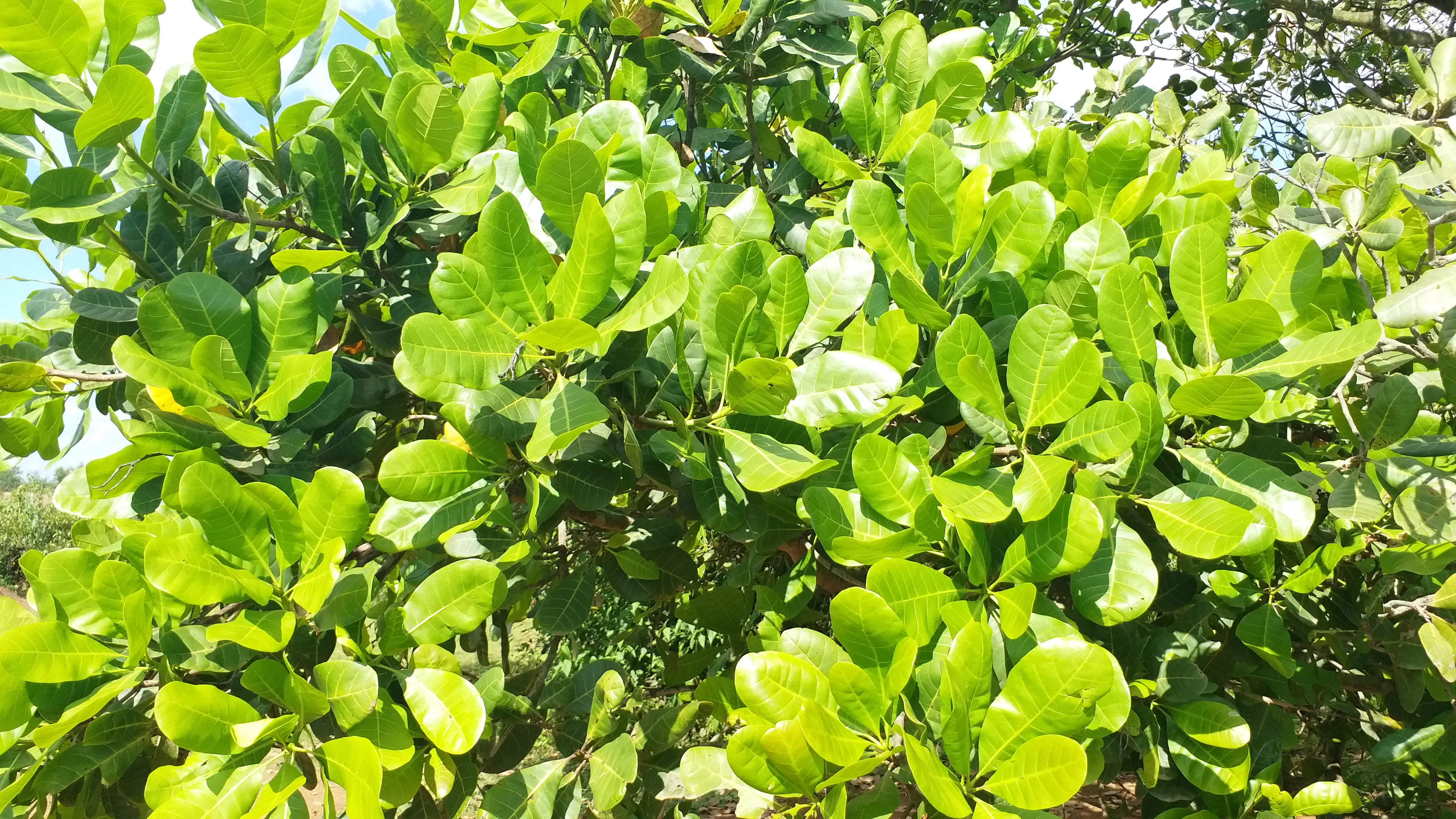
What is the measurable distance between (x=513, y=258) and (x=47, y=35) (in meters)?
0.53

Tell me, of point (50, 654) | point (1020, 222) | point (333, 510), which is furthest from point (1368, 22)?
point (50, 654)

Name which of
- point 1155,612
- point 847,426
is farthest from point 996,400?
point 1155,612

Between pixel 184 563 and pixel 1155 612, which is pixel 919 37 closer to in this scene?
pixel 1155 612

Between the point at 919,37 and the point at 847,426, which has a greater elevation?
the point at 919,37

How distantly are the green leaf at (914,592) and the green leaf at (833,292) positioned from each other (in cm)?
29

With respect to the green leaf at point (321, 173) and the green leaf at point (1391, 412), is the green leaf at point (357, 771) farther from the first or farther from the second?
the green leaf at point (1391, 412)

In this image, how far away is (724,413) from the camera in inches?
40.3

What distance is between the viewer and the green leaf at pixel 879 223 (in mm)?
1088

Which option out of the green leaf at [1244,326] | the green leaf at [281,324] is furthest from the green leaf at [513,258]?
the green leaf at [1244,326]

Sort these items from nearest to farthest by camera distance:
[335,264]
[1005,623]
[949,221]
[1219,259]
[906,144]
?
1. [1005,623]
2. [1219,259]
3. [949,221]
4. [335,264]
5. [906,144]

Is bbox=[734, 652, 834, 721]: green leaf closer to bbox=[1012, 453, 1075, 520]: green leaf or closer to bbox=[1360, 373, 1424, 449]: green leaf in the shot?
bbox=[1012, 453, 1075, 520]: green leaf

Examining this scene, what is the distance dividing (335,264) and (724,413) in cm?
62

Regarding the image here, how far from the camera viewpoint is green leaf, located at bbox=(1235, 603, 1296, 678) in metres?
1.23

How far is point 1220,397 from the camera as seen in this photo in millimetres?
899
